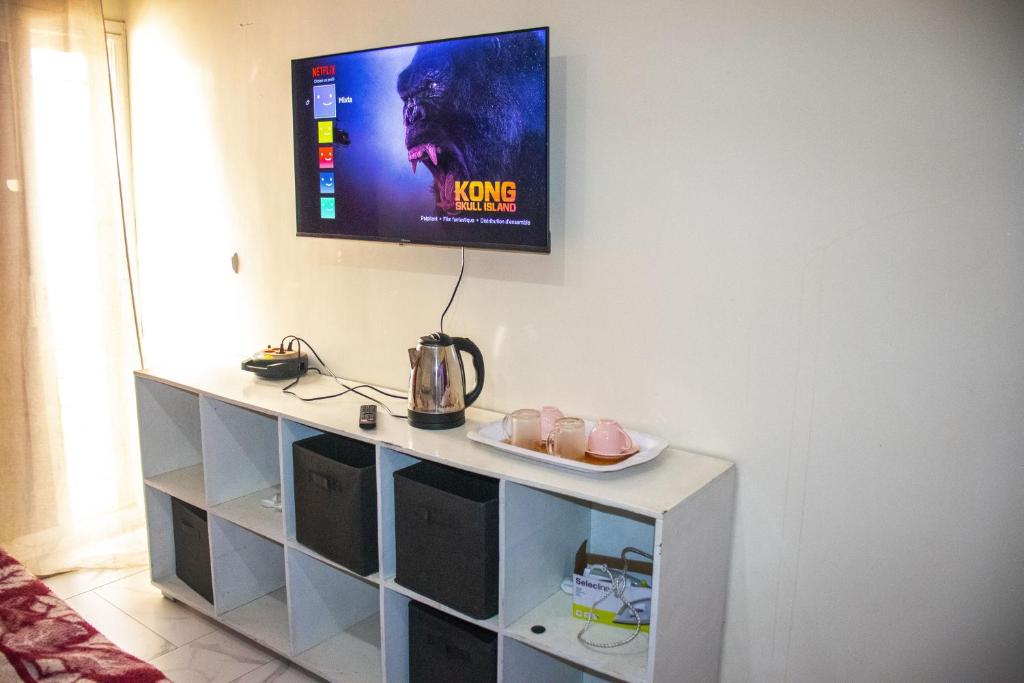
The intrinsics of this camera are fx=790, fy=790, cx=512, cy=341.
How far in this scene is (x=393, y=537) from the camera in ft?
6.79

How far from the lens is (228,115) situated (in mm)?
2881

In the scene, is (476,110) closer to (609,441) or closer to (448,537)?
(609,441)

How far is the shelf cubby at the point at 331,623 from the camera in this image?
229cm

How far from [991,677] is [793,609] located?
15.8 inches

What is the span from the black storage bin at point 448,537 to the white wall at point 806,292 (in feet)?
1.30

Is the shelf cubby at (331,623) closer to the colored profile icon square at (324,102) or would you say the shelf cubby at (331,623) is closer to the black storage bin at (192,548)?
the black storage bin at (192,548)

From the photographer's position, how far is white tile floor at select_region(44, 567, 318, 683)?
2.39m

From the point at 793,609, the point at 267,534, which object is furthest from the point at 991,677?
the point at 267,534

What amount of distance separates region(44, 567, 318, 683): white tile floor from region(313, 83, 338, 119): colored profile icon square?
1.68 meters

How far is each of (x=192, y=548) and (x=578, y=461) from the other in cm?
160

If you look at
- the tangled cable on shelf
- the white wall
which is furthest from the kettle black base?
the tangled cable on shelf

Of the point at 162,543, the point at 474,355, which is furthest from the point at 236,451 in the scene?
the point at 474,355

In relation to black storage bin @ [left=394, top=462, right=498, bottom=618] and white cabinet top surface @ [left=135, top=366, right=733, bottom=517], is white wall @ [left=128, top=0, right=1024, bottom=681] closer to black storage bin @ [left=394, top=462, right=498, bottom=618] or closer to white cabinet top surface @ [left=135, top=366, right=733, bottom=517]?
white cabinet top surface @ [left=135, top=366, right=733, bottom=517]

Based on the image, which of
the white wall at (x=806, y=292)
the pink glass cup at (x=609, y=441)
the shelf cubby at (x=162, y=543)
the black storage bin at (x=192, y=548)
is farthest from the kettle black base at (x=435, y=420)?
the shelf cubby at (x=162, y=543)
